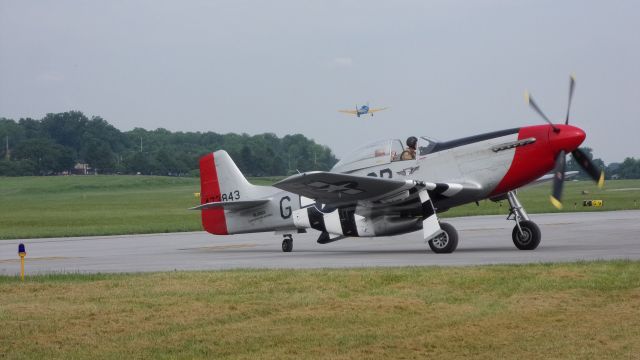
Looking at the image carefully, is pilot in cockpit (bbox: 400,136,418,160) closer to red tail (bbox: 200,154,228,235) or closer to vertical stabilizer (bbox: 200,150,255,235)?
vertical stabilizer (bbox: 200,150,255,235)

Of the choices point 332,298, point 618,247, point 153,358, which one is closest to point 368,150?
point 618,247

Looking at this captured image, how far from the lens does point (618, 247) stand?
1914 centimetres

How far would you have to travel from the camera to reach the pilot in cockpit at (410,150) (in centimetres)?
1956

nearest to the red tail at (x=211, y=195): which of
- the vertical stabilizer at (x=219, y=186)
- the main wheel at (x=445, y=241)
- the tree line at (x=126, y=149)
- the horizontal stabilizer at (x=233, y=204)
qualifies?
the vertical stabilizer at (x=219, y=186)

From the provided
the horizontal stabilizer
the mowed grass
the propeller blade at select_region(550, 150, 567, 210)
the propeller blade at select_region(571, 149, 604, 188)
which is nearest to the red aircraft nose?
the propeller blade at select_region(550, 150, 567, 210)

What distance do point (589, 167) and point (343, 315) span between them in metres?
10.0

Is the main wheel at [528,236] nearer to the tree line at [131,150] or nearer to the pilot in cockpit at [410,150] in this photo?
the pilot in cockpit at [410,150]

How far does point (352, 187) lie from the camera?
1873 cm

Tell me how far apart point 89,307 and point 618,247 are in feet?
38.8

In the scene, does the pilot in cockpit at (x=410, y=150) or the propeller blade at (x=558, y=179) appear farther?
the pilot in cockpit at (x=410, y=150)

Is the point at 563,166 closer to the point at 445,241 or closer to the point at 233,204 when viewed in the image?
the point at 445,241

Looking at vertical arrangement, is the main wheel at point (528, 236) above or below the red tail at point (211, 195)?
below

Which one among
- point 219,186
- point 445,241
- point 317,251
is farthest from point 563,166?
point 219,186

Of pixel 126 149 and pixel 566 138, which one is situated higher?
pixel 126 149
